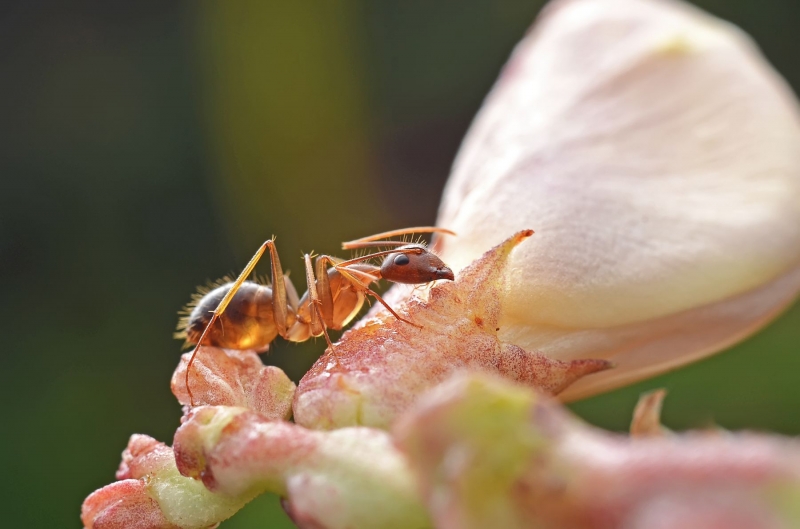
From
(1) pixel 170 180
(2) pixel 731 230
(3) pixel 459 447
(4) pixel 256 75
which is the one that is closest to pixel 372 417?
(3) pixel 459 447

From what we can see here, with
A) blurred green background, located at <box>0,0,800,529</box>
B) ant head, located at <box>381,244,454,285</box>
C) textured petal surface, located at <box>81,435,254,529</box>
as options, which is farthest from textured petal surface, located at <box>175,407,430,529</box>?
blurred green background, located at <box>0,0,800,529</box>

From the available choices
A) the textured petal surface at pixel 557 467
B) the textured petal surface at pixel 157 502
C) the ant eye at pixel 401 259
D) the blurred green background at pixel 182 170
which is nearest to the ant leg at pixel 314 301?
the ant eye at pixel 401 259

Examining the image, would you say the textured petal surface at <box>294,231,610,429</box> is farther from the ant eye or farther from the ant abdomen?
the ant abdomen

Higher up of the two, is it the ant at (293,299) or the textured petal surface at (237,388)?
the textured petal surface at (237,388)

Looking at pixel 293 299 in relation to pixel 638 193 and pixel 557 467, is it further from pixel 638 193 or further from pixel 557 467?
pixel 557 467

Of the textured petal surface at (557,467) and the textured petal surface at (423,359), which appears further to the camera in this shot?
the textured petal surface at (423,359)

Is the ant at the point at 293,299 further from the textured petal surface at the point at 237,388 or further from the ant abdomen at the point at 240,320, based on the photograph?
the textured petal surface at the point at 237,388
